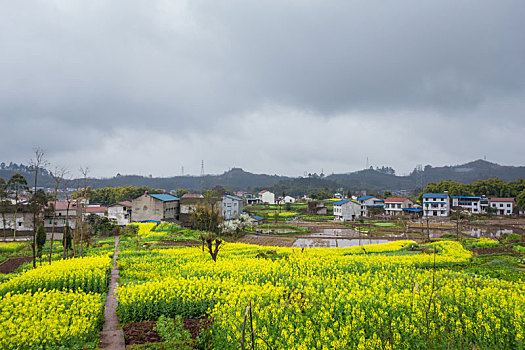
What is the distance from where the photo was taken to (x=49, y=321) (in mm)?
6973

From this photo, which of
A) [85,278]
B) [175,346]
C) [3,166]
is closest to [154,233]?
[85,278]

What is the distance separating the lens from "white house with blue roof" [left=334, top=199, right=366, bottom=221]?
72.2m

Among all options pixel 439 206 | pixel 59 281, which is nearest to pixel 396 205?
pixel 439 206

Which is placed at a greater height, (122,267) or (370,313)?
(370,313)

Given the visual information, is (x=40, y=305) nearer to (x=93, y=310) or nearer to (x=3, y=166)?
(x=93, y=310)

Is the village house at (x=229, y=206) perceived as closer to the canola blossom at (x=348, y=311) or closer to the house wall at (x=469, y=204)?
the canola blossom at (x=348, y=311)

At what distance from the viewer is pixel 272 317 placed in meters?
7.16

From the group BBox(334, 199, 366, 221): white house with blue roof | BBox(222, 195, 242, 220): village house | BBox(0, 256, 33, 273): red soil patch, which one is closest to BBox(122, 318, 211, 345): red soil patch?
BBox(0, 256, 33, 273): red soil patch

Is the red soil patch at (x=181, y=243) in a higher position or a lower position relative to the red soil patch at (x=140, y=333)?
lower

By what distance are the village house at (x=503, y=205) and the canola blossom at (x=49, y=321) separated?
93869 mm

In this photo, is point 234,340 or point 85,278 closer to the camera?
point 234,340

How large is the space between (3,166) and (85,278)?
19233cm

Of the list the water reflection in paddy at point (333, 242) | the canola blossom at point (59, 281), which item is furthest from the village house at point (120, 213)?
the canola blossom at point (59, 281)

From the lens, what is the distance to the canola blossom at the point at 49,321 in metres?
6.52
